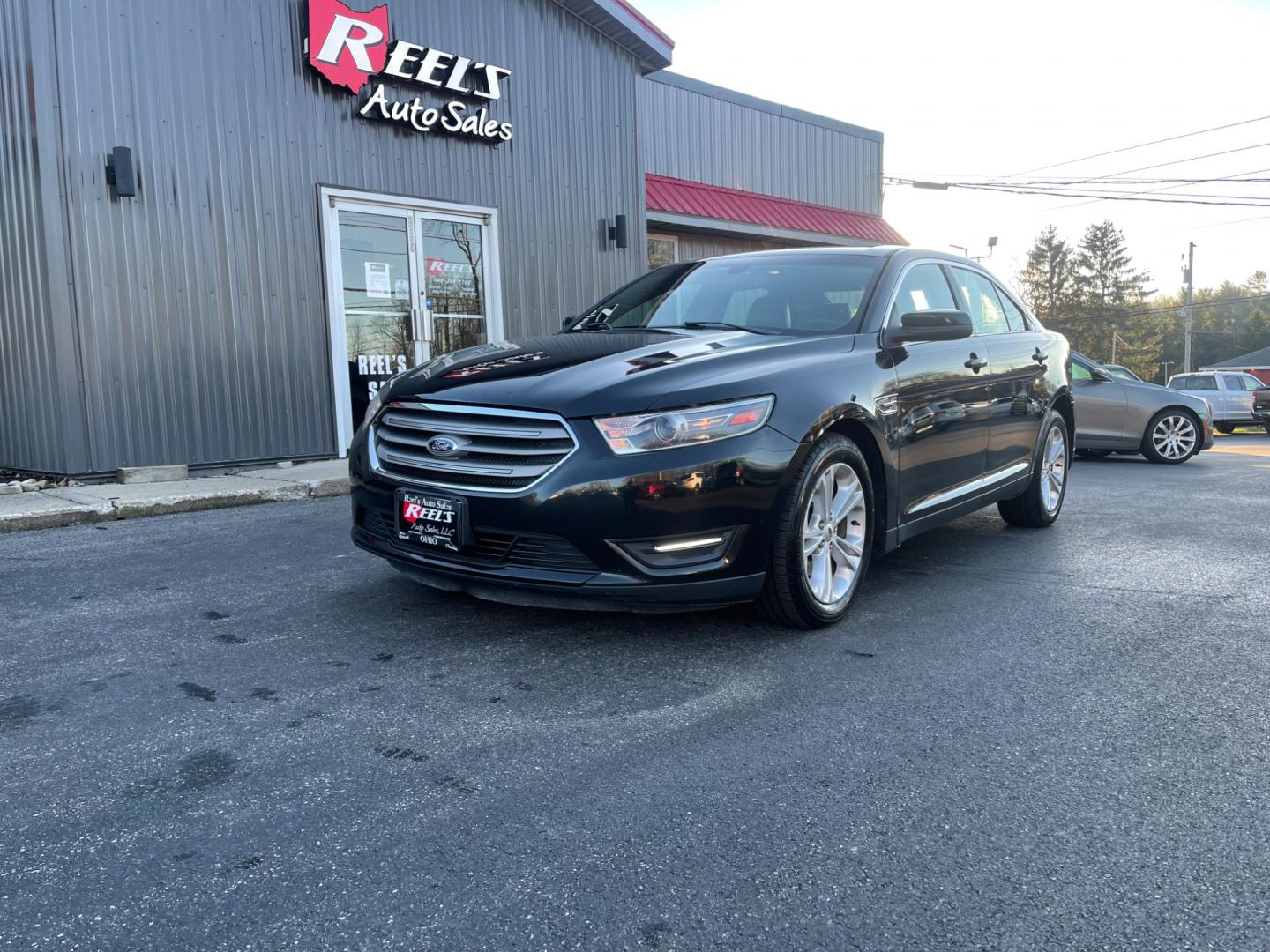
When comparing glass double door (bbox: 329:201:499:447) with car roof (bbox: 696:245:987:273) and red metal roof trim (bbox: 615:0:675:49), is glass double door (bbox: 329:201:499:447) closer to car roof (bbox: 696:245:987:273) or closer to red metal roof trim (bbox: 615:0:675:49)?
red metal roof trim (bbox: 615:0:675:49)

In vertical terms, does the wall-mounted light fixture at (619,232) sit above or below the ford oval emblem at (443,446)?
above

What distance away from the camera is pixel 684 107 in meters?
14.7

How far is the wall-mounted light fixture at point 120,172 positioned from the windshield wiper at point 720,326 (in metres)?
5.41

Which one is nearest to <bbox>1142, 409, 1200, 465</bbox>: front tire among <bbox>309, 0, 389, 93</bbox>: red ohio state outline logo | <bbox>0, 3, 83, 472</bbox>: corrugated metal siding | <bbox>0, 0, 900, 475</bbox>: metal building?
<bbox>0, 0, 900, 475</bbox>: metal building

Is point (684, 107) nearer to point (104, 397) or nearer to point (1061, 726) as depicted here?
point (104, 397)

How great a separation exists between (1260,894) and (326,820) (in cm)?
206

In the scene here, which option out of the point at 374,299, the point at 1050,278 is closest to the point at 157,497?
the point at 374,299

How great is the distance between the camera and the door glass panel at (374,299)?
30.8 feet

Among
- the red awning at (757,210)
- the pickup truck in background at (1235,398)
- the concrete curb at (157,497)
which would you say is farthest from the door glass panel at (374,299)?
the pickup truck in background at (1235,398)

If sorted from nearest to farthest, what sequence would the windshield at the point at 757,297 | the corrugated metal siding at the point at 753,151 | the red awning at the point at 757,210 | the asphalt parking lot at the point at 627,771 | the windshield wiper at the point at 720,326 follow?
the asphalt parking lot at the point at 627,771, the windshield wiper at the point at 720,326, the windshield at the point at 757,297, the red awning at the point at 757,210, the corrugated metal siding at the point at 753,151

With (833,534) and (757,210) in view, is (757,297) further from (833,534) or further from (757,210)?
(757,210)

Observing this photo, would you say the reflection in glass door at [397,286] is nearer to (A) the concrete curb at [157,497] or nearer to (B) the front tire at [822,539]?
(A) the concrete curb at [157,497]

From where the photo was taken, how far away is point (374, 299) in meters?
9.61

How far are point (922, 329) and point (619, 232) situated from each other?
814 centimetres
